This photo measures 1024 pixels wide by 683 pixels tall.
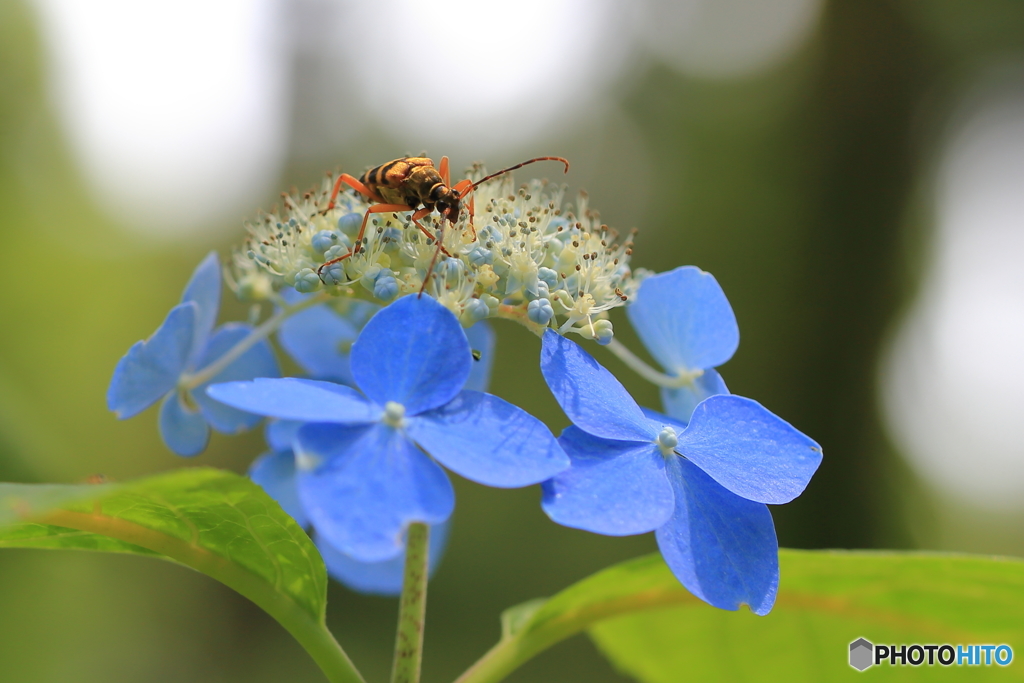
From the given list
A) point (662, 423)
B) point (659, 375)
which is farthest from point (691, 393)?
point (662, 423)

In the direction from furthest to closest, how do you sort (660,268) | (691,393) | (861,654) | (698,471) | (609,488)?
1. (660,268)
2. (861,654)
3. (691,393)
4. (698,471)
5. (609,488)

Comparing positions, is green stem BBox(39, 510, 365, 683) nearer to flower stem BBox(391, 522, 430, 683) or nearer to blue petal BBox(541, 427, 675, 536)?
flower stem BBox(391, 522, 430, 683)

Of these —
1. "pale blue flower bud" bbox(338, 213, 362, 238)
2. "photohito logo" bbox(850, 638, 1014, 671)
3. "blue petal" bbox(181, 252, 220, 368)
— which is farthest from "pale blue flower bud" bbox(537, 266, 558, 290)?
"photohito logo" bbox(850, 638, 1014, 671)

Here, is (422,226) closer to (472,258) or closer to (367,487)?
(472,258)

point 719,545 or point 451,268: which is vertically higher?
point 451,268

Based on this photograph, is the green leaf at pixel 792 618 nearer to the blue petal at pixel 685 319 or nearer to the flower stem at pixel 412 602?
the flower stem at pixel 412 602

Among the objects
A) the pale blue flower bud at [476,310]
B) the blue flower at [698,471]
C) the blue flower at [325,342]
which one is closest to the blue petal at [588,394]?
the blue flower at [698,471]
